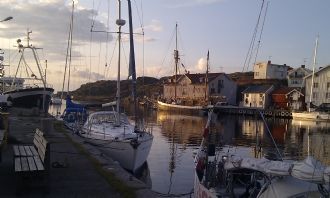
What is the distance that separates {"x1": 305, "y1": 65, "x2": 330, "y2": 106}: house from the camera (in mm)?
89188

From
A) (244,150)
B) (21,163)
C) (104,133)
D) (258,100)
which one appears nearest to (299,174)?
(21,163)

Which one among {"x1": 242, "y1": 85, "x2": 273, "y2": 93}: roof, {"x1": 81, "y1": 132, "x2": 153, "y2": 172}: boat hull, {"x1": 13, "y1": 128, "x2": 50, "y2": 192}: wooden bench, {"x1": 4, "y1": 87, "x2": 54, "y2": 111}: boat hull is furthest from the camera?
{"x1": 242, "y1": 85, "x2": 273, "y2": 93}: roof

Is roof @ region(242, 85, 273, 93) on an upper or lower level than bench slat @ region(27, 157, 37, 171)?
upper

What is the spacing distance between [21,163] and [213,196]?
4905mm

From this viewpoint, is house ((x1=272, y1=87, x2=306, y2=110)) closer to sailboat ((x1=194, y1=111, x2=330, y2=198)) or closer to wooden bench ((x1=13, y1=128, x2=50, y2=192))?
sailboat ((x1=194, y1=111, x2=330, y2=198))

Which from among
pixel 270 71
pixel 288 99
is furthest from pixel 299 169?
pixel 270 71

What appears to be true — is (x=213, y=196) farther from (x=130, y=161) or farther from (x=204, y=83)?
(x=204, y=83)

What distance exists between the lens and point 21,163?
37.0ft

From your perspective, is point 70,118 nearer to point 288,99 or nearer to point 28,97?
point 28,97

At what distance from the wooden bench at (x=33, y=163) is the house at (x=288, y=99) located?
3385 inches

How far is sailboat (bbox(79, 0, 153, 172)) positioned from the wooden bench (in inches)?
369

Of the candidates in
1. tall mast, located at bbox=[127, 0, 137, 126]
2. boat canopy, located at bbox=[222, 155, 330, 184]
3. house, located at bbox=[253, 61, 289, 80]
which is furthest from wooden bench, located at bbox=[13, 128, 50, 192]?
house, located at bbox=[253, 61, 289, 80]

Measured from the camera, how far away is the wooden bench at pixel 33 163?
1069 centimetres

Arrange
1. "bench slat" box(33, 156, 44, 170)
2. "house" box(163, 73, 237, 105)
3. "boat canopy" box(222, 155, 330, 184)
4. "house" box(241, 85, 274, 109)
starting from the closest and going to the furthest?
"boat canopy" box(222, 155, 330, 184), "bench slat" box(33, 156, 44, 170), "house" box(241, 85, 274, 109), "house" box(163, 73, 237, 105)
